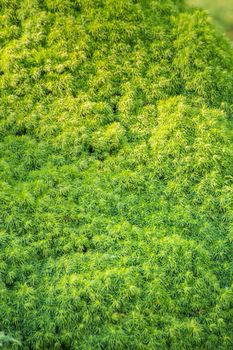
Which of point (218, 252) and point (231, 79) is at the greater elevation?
point (231, 79)

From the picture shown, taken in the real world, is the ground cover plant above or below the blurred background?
below

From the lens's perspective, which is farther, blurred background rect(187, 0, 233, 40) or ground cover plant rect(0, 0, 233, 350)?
blurred background rect(187, 0, 233, 40)

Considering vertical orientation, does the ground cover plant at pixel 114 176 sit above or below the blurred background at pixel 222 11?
below

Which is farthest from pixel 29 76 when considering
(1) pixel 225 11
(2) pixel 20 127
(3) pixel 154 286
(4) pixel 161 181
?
(1) pixel 225 11

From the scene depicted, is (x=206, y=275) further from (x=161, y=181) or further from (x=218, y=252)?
(x=161, y=181)

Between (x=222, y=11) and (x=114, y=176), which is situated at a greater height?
(x=222, y=11)

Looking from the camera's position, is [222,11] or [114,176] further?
[222,11]

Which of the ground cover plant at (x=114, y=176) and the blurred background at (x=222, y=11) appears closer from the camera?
the ground cover plant at (x=114, y=176)

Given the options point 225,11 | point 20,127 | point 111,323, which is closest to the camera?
point 111,323
